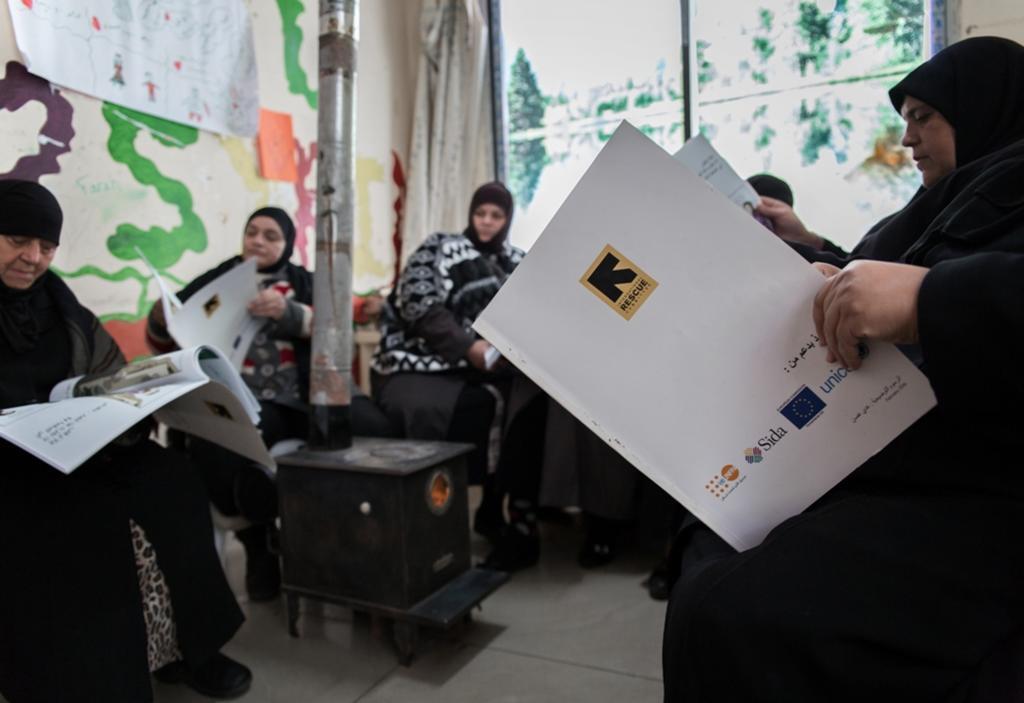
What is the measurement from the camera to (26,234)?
3.92 ft

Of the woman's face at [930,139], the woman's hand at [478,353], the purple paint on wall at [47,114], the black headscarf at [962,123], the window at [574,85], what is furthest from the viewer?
the window at [574,85]

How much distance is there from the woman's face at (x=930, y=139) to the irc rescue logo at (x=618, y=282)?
51 cm

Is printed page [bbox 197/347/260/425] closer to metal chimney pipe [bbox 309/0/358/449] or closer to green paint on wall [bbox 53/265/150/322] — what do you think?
metal chimney pipe [bbox 309/0/358/449]

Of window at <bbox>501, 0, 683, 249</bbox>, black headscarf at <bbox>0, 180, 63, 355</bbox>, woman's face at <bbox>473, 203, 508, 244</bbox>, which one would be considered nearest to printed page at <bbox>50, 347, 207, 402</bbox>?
black headscarf at <bbox>0, 180, 63, 355</bbox>

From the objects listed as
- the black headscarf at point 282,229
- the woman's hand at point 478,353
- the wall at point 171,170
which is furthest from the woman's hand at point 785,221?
the wall at point 171,170

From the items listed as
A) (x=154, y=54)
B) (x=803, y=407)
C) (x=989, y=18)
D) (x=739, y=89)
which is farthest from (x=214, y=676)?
(x=989, y=18)

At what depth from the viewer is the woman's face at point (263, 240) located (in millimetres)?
2031

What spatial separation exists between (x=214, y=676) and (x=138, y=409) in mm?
572

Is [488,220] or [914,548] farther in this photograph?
[488,220]

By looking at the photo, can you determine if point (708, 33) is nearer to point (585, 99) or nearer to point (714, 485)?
point (585, 99)

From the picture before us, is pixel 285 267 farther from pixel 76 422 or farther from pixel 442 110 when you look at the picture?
pixel 442 110

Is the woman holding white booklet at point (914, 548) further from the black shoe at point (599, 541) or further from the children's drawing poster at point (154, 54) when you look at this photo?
the children's drawing poster at point (154, 54)

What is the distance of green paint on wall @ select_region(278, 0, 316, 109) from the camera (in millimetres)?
2465

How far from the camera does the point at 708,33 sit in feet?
9.21
